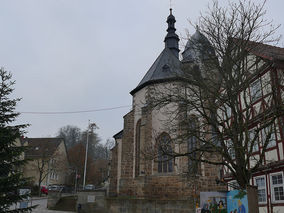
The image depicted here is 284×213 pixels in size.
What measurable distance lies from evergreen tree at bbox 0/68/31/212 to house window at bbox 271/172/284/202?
1073cm

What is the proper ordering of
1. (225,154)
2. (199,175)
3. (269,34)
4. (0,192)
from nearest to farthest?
(225,154), (269,34), (0,192), (199,175)

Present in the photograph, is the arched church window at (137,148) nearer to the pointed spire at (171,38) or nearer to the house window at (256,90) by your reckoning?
the house window at (256,90)

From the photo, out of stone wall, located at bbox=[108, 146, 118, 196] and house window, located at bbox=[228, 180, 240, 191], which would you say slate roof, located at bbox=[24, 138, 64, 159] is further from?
house window, located at bbox=[228, 180, 240, 191]

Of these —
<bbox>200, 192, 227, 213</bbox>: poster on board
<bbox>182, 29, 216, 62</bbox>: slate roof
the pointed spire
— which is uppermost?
the pointed spire

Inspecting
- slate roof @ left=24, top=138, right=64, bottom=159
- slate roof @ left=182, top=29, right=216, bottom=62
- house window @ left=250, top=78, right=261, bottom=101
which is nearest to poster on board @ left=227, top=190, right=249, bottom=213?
house window @ left=250, top=78, right=261, bottom=101

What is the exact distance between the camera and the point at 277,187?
12672mm

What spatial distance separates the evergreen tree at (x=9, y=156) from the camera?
423 inches

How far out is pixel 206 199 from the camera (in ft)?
30.5

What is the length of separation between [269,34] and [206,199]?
617 centimetres

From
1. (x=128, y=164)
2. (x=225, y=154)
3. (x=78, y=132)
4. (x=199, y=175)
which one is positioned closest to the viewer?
(x=225, y=154)

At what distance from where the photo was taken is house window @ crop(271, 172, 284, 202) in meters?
12.4

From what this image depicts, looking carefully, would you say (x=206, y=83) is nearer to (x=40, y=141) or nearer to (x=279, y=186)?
(x=279, y=186)

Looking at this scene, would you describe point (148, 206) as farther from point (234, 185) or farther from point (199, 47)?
point (199, 47)

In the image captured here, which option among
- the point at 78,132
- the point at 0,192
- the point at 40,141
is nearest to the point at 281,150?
the point at 0,192
